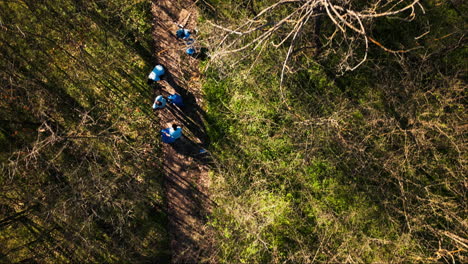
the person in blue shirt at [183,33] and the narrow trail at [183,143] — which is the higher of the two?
the person in blue shirt at [183,33]

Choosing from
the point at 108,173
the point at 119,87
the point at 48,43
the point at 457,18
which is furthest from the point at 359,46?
the point at 48,43

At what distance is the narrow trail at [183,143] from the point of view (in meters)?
6.60

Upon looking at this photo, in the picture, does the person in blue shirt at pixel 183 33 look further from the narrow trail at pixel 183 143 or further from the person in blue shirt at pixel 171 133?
the person in blue shirt at pixel 171 133

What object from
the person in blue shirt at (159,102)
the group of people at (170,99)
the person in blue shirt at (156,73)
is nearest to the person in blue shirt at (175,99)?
the group of people at (170,99)

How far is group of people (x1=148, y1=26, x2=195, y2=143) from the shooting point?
255 inches

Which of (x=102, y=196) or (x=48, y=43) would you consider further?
(x=48, y=43)

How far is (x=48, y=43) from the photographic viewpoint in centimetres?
680

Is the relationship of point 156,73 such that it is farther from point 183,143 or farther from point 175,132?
point 183,143

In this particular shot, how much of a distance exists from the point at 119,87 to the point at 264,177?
373 centimetres

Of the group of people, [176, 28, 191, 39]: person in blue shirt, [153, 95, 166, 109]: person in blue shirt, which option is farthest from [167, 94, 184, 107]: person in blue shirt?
[176, 28, 191, 39]: person in blue shirt

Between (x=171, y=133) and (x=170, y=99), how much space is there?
29.2 inches

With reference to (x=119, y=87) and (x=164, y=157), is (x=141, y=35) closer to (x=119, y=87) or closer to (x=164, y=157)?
(x=119, y=87)

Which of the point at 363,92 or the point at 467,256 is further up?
the point at 363,92

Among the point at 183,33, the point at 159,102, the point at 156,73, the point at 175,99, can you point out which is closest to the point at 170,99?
the point at 175,99
